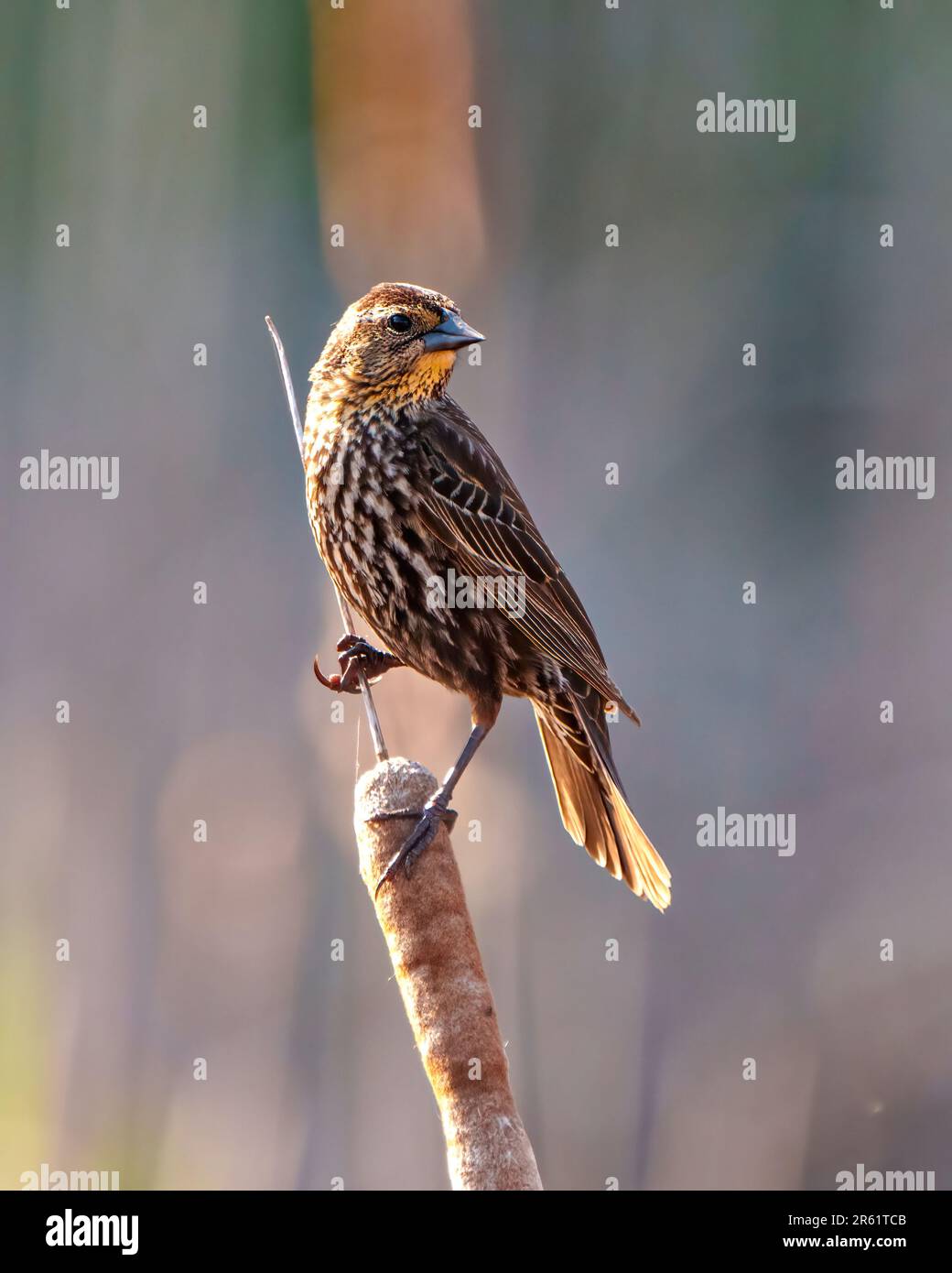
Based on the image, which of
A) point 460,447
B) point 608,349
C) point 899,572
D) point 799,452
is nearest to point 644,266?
point 608,349

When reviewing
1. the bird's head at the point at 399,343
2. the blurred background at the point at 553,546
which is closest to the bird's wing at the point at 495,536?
the bird's head at the point at 399,343

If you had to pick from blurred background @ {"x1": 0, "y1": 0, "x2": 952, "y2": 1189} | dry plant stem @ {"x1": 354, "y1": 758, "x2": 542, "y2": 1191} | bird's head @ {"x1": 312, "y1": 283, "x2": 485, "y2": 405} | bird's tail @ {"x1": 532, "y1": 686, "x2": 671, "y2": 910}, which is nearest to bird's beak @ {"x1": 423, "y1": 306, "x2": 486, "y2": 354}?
Answer: bird's head @ {"x1": 312, "y1": 283, "x2": 485, "y2": 405}

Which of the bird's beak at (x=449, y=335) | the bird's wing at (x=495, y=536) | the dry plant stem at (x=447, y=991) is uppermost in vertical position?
the bird's beak at (x=449, y=335)

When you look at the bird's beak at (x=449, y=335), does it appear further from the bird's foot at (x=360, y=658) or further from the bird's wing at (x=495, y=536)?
the bird's foot at (x=360, y=658)

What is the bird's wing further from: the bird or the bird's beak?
the bird's beak

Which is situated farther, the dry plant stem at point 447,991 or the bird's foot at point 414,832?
the bird's foot at point 414,832

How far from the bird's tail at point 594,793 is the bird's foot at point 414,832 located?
2.49ft

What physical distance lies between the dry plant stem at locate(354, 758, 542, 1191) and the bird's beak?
107 cm

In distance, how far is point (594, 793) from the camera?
3221 mm

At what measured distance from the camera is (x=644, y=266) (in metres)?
5.16

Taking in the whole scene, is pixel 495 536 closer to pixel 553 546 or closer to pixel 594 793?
pixel 594 793

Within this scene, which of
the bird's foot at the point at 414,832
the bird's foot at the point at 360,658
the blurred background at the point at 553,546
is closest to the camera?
the bird's foot at the point at 414,832

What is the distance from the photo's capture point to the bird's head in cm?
310

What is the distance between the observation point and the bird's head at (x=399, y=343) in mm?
3102
